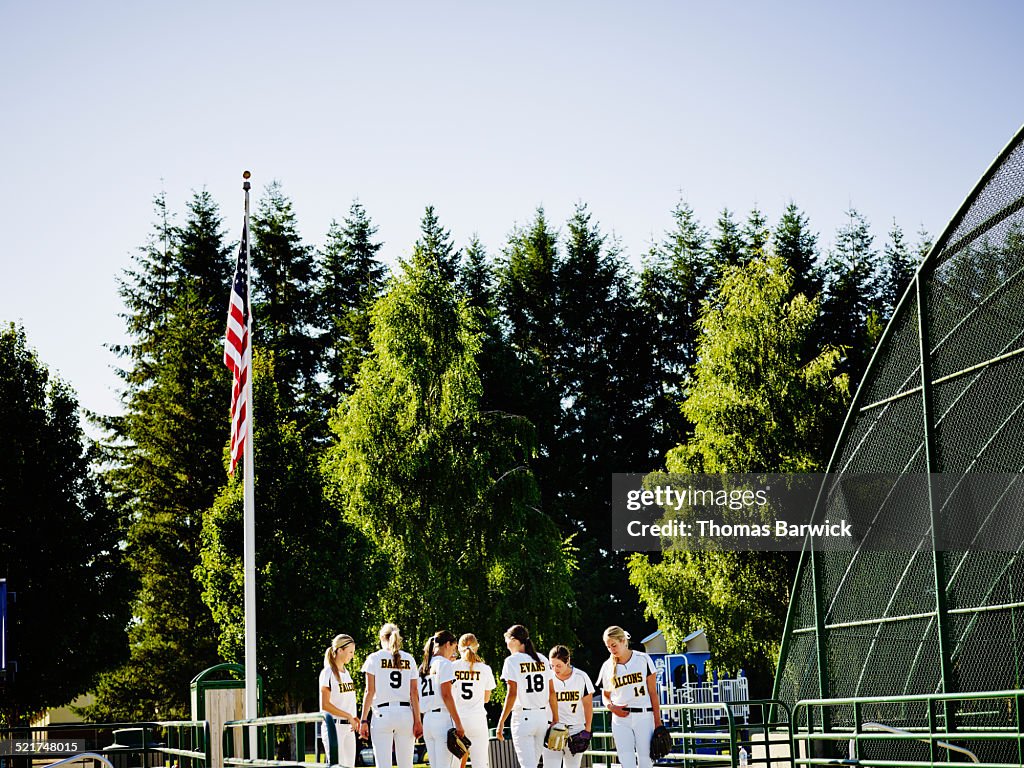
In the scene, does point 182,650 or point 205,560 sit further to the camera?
point 182,650

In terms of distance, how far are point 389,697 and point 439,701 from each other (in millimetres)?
606

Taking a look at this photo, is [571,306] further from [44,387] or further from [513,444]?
[44,387]

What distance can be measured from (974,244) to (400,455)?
2431 cm

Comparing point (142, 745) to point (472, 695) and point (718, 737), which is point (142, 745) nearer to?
point (472, 695)

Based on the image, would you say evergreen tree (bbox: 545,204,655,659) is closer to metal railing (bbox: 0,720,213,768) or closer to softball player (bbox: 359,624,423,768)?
metal railing (bbox: 0,720,213,768)

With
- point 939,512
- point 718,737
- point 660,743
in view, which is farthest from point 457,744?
point 939,512

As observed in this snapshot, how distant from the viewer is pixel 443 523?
37500 millimetres

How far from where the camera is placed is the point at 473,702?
14453 millimetres

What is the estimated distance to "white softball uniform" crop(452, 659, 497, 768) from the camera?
47.3ft

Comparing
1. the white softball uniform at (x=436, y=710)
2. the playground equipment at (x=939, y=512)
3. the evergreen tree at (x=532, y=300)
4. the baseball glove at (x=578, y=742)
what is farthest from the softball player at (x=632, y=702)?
the evergreen tree at (x=532, y=300)

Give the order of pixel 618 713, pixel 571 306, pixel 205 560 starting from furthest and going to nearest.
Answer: pixel 571 306, pixel 205 560, pixel 618 713

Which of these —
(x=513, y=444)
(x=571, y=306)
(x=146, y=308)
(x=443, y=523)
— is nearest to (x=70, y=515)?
(x=443, y=523)

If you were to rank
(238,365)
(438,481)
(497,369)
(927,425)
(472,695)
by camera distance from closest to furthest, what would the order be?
(472,695)
(927,425)
(238,365)
(438,481)
(497,369)

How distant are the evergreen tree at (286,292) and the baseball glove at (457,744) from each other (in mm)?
40077
